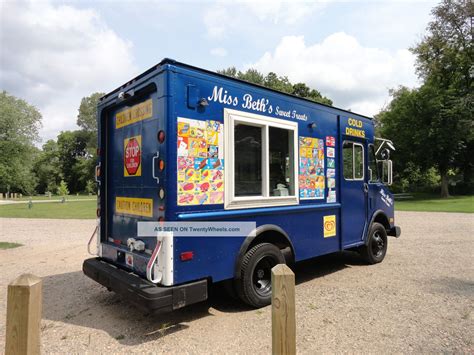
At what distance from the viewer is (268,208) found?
14.0 ft

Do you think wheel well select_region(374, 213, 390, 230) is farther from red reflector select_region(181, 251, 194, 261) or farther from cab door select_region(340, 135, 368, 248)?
red reflector select_region(181, 251, 194, 261)

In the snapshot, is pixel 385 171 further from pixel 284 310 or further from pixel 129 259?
pixel 284 310

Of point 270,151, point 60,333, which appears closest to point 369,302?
point 270,151

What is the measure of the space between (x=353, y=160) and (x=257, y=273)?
2.89 m

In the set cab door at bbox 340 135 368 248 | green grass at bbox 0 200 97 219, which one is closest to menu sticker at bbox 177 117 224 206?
cab door at bbox 340 135 368 248

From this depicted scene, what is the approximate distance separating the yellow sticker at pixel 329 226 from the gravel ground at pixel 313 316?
80 centimetres

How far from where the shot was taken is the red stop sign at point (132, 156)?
Answer: 402 cm

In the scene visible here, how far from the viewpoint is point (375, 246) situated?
6.44 metres

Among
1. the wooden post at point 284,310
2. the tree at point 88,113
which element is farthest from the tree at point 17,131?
the wooden post at point 284,310

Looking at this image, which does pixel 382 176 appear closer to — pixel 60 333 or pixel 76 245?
pixel 60 333

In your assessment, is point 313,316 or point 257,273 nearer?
point 313,316

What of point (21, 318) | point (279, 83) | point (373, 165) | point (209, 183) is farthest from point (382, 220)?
point (279, 83)

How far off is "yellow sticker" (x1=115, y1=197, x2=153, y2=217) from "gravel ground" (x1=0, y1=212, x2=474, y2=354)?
128cm

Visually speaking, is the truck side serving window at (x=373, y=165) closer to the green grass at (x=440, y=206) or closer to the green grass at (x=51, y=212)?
the green grass at (x=440, y=206)
